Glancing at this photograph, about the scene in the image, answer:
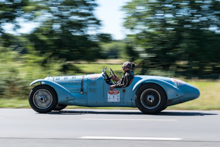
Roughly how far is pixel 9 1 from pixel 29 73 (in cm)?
909

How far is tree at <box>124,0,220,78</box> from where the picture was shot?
21.8 meters

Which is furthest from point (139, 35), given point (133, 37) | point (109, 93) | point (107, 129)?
point (107, 129)

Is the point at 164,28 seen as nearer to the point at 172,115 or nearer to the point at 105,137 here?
the point at 172,115

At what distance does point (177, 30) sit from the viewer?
2198 cm

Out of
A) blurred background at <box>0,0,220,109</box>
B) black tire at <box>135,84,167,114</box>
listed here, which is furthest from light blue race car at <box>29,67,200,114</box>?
blurred background at <box>0,0,220,109</box>

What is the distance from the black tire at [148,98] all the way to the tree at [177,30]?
1369 centimetres

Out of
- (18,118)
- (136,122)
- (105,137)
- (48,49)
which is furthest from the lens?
(48,49)

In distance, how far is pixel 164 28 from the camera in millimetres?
22109

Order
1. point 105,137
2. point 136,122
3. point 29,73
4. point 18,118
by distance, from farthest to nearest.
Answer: point 29,73
point 18,118
point 136,122
point 105,137

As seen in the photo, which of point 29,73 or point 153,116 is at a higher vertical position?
point 29,73

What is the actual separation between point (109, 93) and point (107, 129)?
2.32 meters

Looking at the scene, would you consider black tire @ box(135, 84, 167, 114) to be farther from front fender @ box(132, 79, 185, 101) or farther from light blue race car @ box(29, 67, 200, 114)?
front fender @ box(132, 79, 185, 101)

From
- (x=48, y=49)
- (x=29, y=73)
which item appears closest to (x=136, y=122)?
(x=29, y=73)

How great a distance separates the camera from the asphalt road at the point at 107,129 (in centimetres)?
545
